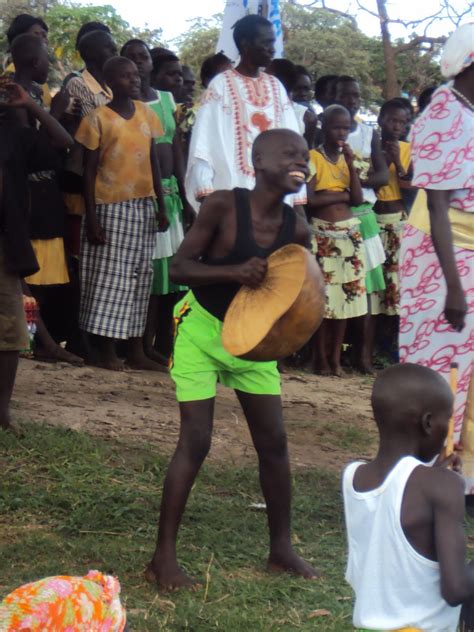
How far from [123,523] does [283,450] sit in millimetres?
821

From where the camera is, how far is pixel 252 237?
4047 mm

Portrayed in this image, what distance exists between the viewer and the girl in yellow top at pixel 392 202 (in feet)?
29.2

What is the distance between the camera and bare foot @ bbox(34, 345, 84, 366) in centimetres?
732

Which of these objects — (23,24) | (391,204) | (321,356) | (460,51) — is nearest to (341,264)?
(321,356)

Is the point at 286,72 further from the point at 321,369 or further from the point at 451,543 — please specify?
the point at 451,543

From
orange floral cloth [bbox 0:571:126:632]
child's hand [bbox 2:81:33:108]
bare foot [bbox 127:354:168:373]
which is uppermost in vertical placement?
child's hand [bbox 2:81:33:108]

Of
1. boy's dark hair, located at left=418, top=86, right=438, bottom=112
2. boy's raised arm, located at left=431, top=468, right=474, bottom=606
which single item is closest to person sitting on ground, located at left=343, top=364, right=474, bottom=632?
boy's raised arm, located at left=431, top=468, right=474, bottom=606

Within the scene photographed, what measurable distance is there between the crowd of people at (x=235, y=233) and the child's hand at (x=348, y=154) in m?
0.01

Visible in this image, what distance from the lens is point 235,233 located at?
404 cm

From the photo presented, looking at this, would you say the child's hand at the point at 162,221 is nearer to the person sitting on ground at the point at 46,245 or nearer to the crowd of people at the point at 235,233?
the crowd of people at the point at 235,233

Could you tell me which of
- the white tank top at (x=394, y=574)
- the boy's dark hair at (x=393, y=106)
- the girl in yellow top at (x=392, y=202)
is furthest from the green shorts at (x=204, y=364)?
the boy's dark hair at (x=393, y=106)

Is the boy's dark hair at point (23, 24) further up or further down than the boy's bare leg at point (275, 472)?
further up

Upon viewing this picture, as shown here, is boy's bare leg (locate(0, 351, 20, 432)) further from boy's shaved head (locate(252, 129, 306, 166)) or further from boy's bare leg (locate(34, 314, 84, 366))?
boy's shaved head (locate(252, 129, 306, 166))

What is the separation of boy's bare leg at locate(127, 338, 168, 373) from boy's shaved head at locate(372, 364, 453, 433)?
4.87 m
